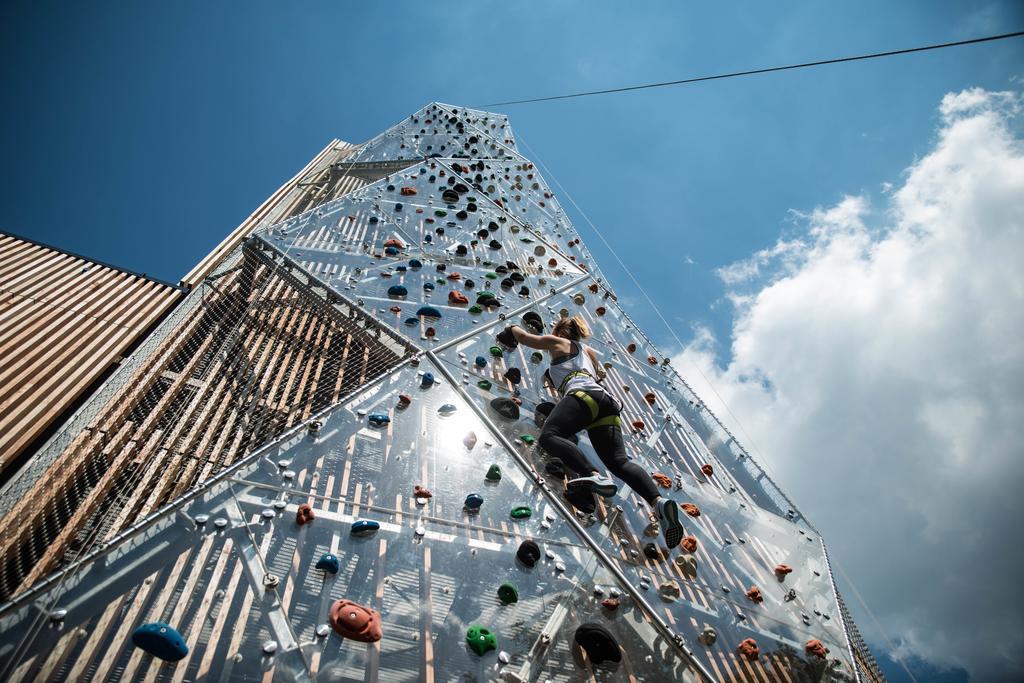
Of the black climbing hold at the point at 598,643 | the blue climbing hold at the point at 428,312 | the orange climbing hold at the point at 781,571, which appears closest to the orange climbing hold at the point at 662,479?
the orange climbing hold at the point at 781,571

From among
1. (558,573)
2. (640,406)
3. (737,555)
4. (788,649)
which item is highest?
(640,406)

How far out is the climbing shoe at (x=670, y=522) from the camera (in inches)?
76.8

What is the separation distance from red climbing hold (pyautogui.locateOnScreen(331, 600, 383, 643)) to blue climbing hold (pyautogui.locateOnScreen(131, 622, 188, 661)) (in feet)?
1.18

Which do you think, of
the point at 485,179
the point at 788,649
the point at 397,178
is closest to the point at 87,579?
the point at 788,649

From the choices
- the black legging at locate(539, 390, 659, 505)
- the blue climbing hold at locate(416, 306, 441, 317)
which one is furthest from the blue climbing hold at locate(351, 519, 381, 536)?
the blue climbing hold at locate(416, 306, 441, 317)

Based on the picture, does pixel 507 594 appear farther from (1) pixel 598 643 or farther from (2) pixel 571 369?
(2) pixel 571 369

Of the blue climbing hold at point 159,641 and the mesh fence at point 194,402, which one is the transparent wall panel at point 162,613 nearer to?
the blue climbing hold at point 159,641

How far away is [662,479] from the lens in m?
2.48

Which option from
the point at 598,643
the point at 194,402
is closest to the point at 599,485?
the point at 598,643

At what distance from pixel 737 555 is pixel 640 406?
3.88ft

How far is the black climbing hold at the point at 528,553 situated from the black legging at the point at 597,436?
1.32ft

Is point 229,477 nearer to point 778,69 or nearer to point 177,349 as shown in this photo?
point 177,349

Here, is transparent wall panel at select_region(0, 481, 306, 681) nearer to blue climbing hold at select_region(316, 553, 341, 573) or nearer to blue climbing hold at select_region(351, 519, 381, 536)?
blue climbing hold at select_region(316, 553, 341, 573)

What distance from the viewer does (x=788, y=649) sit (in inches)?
73.2
